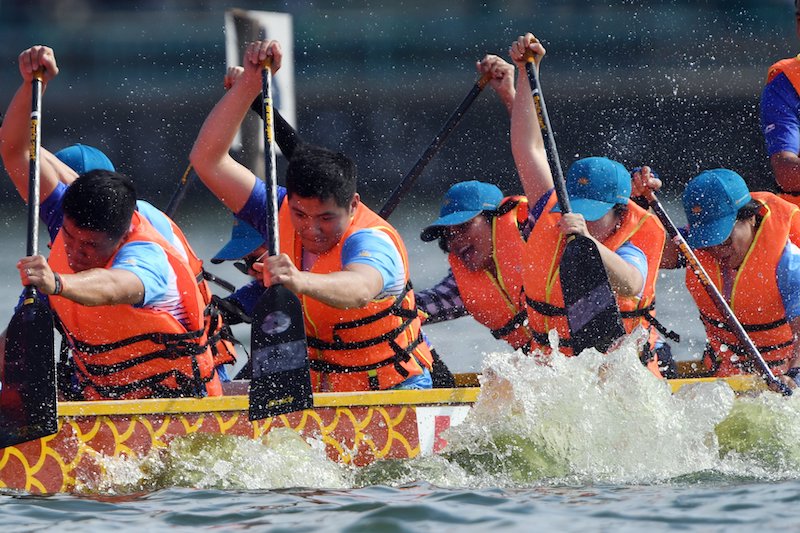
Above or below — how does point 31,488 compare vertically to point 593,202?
below

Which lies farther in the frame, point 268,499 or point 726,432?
point 726,432

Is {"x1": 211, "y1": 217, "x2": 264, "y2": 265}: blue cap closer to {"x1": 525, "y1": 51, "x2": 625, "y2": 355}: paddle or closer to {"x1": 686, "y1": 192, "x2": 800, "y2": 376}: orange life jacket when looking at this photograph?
{"x1": 525, "y1": 51, "x2": 625, "y2": 355}: paddle

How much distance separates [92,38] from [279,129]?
20.8 meters

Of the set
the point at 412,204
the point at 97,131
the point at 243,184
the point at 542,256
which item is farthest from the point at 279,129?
the point at 97,131

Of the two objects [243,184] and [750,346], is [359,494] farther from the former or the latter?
[750,346]

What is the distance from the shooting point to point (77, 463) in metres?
4.74

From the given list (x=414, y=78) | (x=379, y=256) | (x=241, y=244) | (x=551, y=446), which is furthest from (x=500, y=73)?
(x=414, y=78)

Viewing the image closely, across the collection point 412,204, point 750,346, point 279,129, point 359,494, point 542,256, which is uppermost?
point 412,204

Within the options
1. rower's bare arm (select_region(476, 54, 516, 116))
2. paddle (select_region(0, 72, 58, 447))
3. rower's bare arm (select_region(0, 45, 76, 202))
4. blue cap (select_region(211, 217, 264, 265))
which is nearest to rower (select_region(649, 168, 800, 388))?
rower's bare arm (select_region(476, 54, 516, 116))

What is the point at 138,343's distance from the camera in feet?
16.5

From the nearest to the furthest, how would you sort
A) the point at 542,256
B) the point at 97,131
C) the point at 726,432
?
1. the point at 726,432
2. the point at 542,256
3. the point at 97,131

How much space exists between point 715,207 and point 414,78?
1837 centimetres

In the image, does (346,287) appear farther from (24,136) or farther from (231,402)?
(24,136)

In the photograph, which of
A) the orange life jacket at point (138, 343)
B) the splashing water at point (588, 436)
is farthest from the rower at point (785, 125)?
the orange life jacket at point (138, 343)
